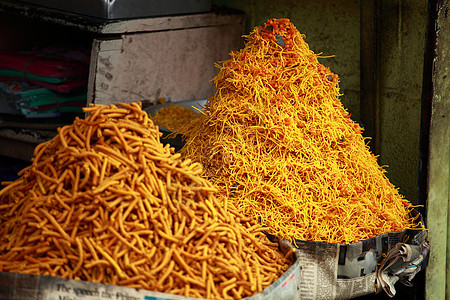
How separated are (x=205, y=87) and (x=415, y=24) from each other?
1.43 metres

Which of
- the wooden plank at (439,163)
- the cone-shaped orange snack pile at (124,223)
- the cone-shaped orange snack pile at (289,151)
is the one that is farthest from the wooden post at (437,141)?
the cone-shaped orange snack pile at (124,223)

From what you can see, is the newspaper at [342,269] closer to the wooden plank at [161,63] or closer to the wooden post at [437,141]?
the wooden post at [437,141]

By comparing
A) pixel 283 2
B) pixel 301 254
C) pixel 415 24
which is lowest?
pixel 301 254

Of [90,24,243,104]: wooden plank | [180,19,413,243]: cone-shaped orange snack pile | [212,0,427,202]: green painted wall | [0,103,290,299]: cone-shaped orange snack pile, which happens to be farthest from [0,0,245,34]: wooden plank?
[0,103,290,299]: cone-shaped orange snack pile

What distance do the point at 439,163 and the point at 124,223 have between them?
1338mm

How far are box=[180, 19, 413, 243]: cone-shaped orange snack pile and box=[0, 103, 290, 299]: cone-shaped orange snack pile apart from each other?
0.25m

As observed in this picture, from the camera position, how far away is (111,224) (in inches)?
51.6

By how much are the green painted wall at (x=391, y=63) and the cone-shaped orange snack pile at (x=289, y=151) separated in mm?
489

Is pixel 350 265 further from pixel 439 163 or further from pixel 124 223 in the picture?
pixel 124 223

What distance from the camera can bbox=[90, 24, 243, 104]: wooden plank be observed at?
2.72 m

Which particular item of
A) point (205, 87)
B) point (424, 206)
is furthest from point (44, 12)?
point (424, 206)

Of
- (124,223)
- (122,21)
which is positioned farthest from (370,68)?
(124,223)

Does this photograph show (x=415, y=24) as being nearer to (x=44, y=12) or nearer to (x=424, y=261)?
(x=424, y=261)

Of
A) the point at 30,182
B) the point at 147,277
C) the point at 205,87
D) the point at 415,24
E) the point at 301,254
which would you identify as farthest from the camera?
the point at 205,87
